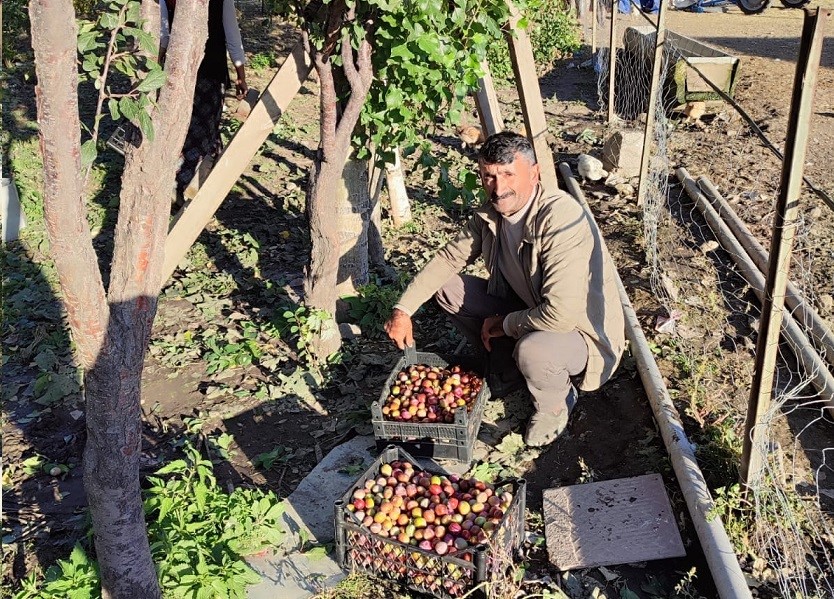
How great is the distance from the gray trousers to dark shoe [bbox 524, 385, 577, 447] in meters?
0.03

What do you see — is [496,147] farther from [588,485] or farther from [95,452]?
[95,452]

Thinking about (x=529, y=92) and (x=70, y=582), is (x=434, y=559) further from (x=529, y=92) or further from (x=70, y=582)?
(x=529, y=92)

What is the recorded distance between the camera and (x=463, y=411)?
11.4 ft

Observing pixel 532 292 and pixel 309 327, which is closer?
pixel 532 292

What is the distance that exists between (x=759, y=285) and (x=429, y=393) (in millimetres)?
2494

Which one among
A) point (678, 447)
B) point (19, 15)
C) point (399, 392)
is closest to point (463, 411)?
point (399, 392)

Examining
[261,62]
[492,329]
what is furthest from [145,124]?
[261,62]

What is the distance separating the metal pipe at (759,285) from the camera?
386 centimetres

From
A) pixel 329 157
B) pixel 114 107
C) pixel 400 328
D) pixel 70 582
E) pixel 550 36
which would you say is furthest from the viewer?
pixel 550 36

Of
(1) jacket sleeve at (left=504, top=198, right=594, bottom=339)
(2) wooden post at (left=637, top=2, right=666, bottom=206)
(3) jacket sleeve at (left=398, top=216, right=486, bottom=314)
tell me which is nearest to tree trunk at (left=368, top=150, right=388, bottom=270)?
(3) jacket sleeve at (left=398, top=216, right=486, bottom=314)

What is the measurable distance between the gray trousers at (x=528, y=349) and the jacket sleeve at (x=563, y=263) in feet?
0.34

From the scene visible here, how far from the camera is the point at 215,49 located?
6559 mm

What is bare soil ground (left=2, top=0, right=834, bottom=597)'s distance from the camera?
11.6 feet

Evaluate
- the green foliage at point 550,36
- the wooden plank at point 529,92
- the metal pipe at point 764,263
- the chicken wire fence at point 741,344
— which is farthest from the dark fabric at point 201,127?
the green foliage at point 550,36
